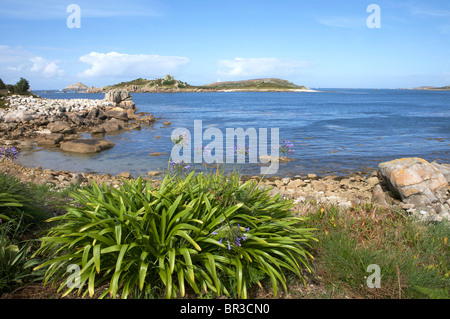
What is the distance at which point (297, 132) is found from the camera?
2803 centimetres

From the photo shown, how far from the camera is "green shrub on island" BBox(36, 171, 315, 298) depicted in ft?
11.5

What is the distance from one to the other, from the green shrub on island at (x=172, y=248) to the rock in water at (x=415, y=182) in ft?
20.4

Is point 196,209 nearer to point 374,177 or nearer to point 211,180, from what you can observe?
point 211,180

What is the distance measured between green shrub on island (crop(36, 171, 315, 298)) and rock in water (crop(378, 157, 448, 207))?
20.4 feet

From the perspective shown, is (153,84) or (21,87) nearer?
(21,87)

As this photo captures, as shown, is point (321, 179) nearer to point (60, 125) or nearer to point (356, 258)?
point (356, 258)

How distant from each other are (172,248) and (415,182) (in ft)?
26.6

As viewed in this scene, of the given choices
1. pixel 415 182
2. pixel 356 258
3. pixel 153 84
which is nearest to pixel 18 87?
pixel 415 182

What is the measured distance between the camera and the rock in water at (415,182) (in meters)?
8.84

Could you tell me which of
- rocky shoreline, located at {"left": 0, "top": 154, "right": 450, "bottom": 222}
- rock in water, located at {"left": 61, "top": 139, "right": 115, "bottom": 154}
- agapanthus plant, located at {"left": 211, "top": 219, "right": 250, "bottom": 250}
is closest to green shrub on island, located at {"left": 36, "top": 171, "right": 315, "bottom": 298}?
agapanthus plant, located at {"left": 211, "top": 219, "right": 250, "bottom": 250}

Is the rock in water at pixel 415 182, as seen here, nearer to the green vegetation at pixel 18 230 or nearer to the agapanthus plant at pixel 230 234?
the agapanthus plant at pixel 230 234

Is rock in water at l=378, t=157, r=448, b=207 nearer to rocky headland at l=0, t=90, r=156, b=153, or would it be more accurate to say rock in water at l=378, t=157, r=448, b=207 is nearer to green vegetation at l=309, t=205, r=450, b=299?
green vegetation at l=309, t=205, r=450, b=299

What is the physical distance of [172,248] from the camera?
3.66 metres

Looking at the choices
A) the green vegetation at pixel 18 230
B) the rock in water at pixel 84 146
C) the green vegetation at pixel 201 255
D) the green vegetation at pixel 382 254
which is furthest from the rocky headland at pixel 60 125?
the green vegetation at pixel 382 254
